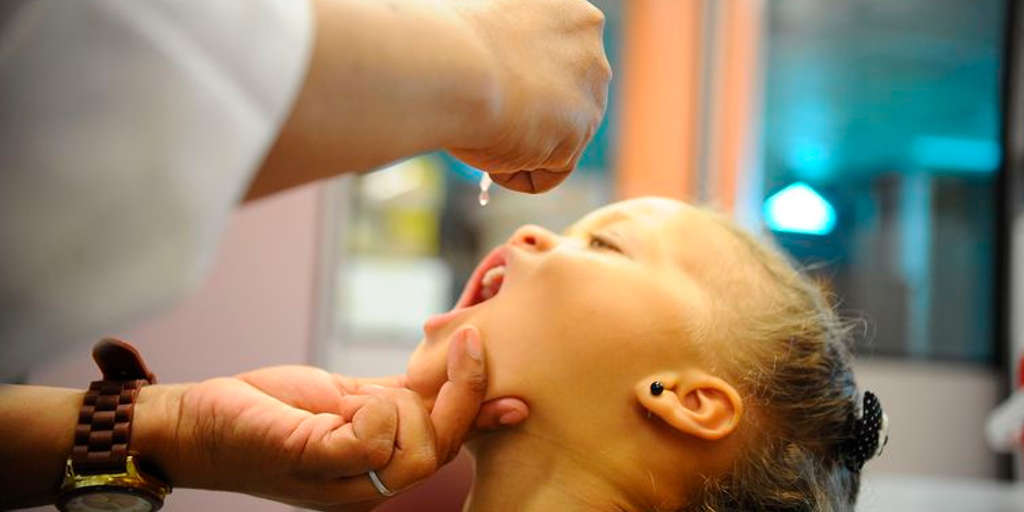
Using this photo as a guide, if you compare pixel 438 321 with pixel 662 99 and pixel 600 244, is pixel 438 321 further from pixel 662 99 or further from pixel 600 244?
pixel 662 99

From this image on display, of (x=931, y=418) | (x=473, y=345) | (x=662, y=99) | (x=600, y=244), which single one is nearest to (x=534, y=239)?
(x=600, y=244)

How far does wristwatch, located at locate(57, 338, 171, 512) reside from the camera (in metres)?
0.83

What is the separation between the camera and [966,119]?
159 inches

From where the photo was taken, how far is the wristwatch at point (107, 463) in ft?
2.73

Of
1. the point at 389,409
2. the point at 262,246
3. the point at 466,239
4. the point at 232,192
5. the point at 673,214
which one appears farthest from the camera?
the point at 466,239

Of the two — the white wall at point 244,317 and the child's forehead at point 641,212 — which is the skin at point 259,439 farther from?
the child's forehead at point 641,212

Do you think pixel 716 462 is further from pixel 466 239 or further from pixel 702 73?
pixel 466 239

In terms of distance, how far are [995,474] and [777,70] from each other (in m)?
1.79

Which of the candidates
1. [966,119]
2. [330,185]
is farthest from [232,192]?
[966,119]

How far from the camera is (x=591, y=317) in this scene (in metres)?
0.98

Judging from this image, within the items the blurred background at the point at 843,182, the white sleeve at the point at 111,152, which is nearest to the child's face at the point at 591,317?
the white sleeve at the point at 111,152

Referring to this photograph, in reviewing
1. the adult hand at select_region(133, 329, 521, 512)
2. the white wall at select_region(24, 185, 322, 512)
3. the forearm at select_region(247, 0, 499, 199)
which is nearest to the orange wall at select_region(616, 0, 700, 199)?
the white wall at select_region(24, 185, 322, 512)

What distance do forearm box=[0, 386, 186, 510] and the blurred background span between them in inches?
88.2

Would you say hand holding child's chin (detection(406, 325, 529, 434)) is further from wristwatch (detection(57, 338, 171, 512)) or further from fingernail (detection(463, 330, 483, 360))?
wristwatch (detection(57, 338, 171, 512))
